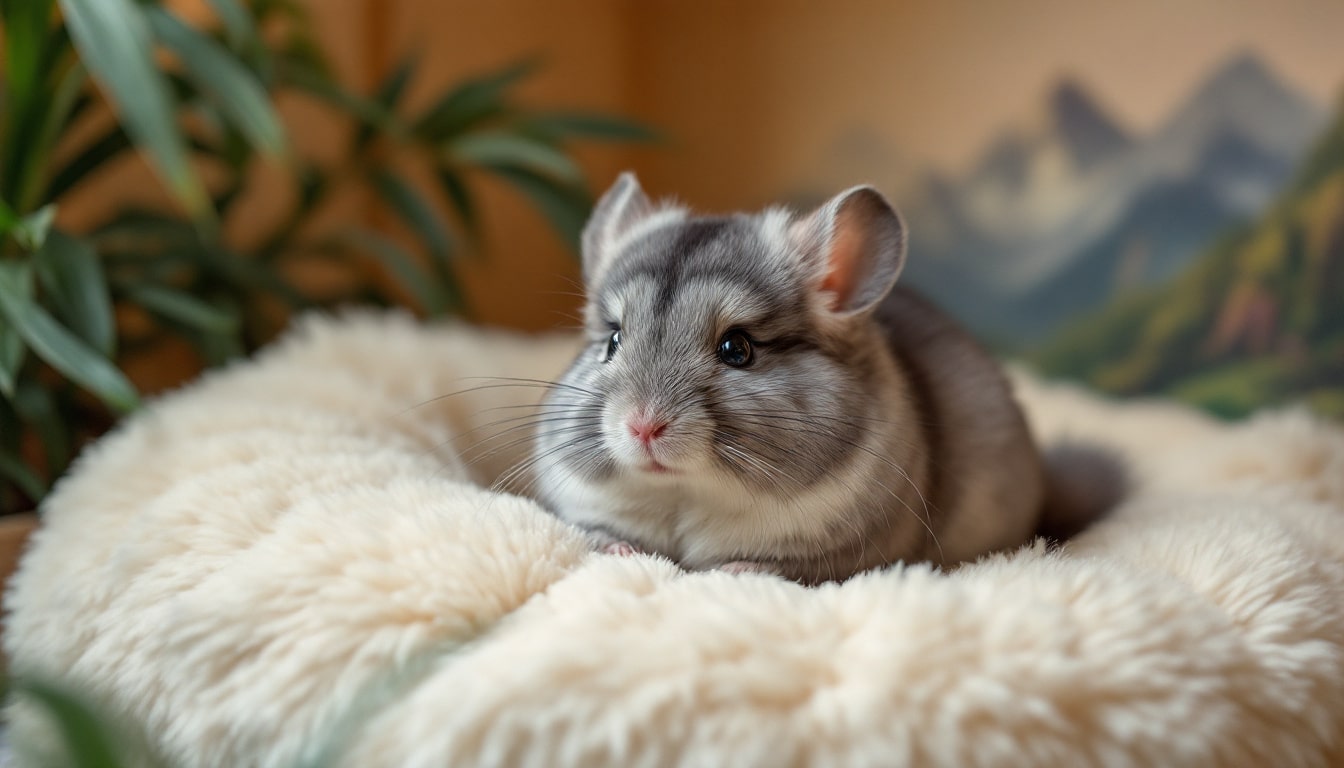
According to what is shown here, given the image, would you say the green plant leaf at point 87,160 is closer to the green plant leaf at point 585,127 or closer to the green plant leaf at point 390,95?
the green plant leaf at point 390,95

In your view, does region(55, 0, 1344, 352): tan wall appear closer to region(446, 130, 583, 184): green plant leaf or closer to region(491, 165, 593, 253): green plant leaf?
region(491, 165, 593, 253): green plant leaf

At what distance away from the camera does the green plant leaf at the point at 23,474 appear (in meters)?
1.77

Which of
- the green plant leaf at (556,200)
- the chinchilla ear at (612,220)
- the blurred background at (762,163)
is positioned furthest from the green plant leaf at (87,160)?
the chinchilla ear at (612,220)

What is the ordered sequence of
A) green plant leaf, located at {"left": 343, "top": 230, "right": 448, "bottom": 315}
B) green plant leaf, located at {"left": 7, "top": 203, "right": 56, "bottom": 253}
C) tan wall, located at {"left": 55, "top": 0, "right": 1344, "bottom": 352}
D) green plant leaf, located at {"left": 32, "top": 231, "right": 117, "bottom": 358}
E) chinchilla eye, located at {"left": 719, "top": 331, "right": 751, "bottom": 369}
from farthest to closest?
tan wall, located at {"left": 55, "top": 0, "right": 1344, "bottom": 352}
green plant leaf, located at {"left": 343, "top": 230, "right": 448, "bottom": 315}
green plant leaf, located at {"left": 32, "top": 231, "right": 117, "bottom": 358}
green plant leaf, located at {"left": 7, "top": 203, "right": 56, "bottom": 253}
chinchilla eye, located at {"left": 719, "top": 331, "right": 751, "bottom": 369}

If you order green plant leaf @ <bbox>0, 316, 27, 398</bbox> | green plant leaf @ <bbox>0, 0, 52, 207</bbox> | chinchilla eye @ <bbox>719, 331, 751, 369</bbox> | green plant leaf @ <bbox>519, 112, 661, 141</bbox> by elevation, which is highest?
green plant leaf @ <bbox>0, 0, 52, 207</bbox>

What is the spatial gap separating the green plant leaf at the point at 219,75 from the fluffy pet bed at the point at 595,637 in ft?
1.77

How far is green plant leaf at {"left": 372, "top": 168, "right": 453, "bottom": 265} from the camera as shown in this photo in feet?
8.41

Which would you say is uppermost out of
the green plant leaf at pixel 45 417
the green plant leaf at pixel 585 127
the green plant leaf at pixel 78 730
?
the green plant leaf at pixel 585 127

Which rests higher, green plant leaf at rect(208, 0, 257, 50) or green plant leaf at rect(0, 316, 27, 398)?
green plant leaf at rect(208, 0, 257, 50)

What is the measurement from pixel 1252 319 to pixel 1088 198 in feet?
1.78

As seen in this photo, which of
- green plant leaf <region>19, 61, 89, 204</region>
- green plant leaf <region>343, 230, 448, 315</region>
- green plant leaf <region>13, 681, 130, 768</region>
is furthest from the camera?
green plant leaf <region>343, 230, 448, 315</region>

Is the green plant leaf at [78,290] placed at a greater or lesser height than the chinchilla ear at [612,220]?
lesser

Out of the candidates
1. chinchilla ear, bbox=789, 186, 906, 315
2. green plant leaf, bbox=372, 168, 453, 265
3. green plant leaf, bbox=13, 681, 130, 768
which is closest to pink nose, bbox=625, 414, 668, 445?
chinchilla ear, bbox=789, 186, 906, 315

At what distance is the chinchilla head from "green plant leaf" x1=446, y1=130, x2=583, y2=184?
837 mm
